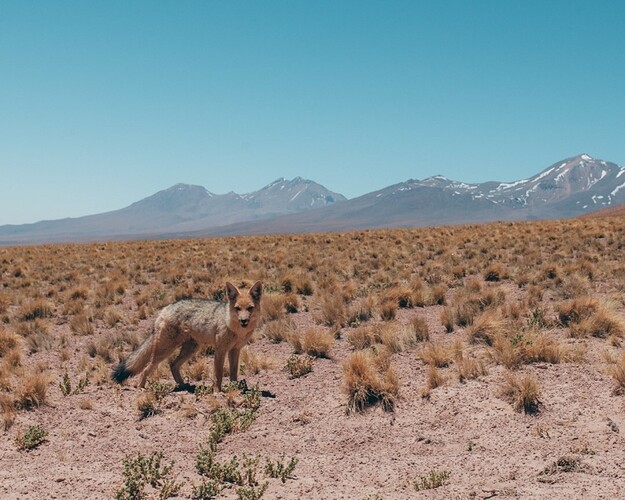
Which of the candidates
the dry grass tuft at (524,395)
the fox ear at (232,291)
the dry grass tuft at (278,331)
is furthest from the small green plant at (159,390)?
the dry grass tuft at (524,395)

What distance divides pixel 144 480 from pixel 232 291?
9.28 feet

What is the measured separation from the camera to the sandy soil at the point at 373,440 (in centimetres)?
506

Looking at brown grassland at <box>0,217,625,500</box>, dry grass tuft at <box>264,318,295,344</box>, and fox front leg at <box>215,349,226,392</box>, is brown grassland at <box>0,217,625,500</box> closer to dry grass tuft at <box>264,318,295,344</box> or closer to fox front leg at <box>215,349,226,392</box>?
dry grass tuft at <box>264,318,295,344</box>

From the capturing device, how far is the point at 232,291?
7.46 meters

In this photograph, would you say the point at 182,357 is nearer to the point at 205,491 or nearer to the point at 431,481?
the point at 205,491

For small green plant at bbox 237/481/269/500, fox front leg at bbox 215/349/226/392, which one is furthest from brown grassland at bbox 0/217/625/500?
fox front leg at bbox 215/349/226/392

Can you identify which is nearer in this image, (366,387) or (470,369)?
(366,387)

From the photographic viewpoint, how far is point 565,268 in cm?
1645

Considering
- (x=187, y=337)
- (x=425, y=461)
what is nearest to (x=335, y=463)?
(x=425, y=461)

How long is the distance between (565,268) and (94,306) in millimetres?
14586

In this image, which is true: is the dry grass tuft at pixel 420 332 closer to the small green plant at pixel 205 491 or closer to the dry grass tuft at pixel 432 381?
the dry grass tuft at pixel 432 381

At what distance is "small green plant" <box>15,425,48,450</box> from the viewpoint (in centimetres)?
623

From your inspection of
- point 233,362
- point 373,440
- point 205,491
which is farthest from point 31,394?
point 373,440

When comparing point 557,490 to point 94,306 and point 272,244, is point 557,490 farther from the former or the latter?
point 272,244
